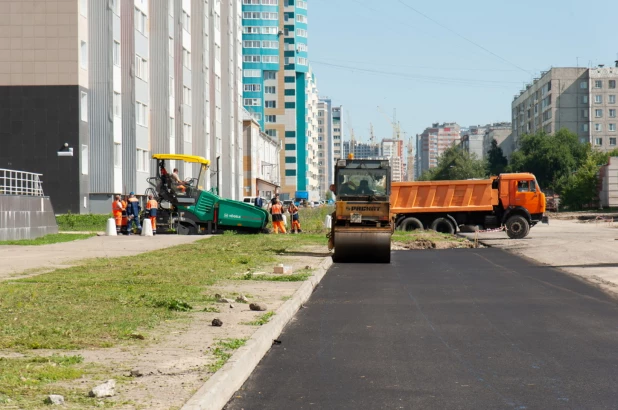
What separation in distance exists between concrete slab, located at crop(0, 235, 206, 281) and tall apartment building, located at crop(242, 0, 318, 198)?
12091 cm

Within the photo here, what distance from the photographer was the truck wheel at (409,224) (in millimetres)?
40781

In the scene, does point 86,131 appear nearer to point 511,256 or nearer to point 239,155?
point 511,256

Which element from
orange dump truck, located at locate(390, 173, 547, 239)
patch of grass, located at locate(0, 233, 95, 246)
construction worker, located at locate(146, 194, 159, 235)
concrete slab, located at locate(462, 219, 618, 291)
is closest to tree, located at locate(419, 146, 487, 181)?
orange dump truck, located at locate(390, 173, 547, 239)

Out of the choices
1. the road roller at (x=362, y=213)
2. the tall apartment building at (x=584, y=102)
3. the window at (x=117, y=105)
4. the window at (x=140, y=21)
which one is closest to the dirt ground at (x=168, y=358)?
the road roller at (x=362, y=213)

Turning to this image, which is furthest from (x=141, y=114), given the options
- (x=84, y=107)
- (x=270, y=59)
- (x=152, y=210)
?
(x=270, y=59)

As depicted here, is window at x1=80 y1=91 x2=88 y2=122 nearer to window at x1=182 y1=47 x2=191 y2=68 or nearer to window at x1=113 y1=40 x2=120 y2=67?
window at x1=113 y1=40 x2=120 y2=67

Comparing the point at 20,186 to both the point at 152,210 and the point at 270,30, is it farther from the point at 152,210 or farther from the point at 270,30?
the point at 270,30

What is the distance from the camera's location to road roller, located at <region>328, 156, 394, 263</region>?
24.0 m

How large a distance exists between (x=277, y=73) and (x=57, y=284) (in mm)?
155975

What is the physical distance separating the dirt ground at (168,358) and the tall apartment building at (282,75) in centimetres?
14298

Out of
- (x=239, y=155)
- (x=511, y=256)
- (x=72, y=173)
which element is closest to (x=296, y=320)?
(x=511, y=256)

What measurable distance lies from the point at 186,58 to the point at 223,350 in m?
59.4

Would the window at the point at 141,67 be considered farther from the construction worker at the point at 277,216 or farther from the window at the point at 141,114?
the construction worker at the point at 277,216

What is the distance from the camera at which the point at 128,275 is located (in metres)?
17.1
